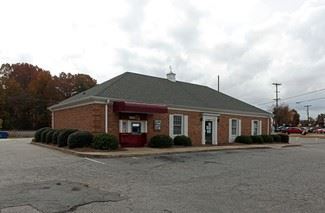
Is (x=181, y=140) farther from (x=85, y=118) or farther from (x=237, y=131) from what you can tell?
(x=237, y=131)

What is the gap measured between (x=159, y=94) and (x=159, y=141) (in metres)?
4.61

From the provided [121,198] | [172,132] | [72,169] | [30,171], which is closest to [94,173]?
[72,169]

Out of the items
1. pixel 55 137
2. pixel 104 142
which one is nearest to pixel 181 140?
pixel 104 142

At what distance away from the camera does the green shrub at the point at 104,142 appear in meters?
18.4

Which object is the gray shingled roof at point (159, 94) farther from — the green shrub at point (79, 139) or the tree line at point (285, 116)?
the tree line at point (285, 116)

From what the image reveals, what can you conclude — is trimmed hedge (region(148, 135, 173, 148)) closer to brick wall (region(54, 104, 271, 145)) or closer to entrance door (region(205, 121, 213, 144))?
brick wall (region(54, 104, 271, 145))

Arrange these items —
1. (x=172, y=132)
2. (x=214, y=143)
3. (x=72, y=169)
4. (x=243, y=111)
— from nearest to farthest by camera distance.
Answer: (x=72, y=169), (x=172, y=132), (x=214, y=143), (x=243, y=111)

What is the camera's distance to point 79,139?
18781 mm

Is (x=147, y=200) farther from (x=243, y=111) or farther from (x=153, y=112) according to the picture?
(x=243, y=111)

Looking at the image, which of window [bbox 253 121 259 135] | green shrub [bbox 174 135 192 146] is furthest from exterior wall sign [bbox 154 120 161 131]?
window [bbox 253 121 259 135]

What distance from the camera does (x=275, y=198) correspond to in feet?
26.4

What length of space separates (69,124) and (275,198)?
18842 millimetres

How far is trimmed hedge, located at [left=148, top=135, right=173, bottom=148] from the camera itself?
71.1 feet

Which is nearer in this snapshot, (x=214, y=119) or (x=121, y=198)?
(x=121, y=198)
